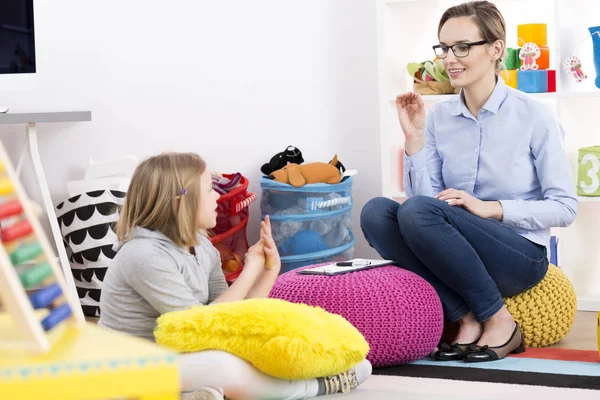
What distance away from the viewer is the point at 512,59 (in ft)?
10.7

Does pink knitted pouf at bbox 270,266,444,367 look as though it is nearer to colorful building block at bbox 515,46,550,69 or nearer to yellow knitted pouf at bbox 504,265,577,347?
yellow knitted pouf at bbox 504,265,577,347

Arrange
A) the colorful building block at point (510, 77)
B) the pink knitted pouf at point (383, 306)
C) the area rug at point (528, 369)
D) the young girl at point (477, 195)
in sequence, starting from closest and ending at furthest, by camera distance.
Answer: the area rug at point (528, 369)
the pink knitted pouf at point (383, 306)
the young girl at point (477, 195)
the colorful building block at point (510, 77)

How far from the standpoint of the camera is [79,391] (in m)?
1.07

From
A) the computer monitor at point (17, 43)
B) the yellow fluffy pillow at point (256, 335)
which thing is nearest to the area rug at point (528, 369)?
the yellow fluffy pillow at point (256, 335)

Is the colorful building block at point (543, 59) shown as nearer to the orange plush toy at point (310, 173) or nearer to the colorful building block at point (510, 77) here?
the colorful building block at point (510, 77)

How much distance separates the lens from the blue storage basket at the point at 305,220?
134 inches

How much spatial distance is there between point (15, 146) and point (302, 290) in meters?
1.72


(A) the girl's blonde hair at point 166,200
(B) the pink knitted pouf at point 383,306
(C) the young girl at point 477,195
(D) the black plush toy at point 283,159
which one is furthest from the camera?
(D) the black plush toy at point 283,159

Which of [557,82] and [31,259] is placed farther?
[557,82]

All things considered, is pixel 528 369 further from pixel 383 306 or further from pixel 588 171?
pixel 588 171

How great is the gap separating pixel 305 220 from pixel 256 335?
1.55 meters

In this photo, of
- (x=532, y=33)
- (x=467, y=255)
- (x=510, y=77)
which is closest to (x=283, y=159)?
(x=510, y=77)

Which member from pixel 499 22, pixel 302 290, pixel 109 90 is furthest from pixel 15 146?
pixel 499 22

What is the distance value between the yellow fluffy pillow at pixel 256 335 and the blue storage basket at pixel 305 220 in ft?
4.86
